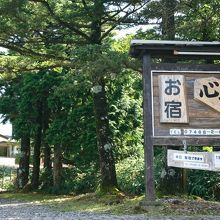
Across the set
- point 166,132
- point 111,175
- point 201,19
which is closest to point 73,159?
point 111,175

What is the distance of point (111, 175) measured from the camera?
1517 centimetres

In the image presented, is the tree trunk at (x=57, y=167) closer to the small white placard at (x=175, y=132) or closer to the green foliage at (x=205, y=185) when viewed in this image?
the green foliage at (x=205, y=185)

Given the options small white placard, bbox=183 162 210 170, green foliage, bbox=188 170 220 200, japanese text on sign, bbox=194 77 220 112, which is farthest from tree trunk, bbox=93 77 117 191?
small white placard, bbox=183 162 210 170

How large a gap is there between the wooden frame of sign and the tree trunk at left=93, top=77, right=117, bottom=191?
5.48 metres

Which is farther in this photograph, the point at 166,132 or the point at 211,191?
the point at 211,191

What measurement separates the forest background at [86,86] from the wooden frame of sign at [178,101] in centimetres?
188

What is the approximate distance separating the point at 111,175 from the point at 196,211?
5.30 metres

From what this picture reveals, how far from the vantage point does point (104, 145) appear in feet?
50.1

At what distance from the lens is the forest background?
1291 centimetres

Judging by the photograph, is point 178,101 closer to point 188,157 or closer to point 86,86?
point 188,157

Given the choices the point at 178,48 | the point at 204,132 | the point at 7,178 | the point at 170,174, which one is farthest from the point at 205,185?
the point at 7,178

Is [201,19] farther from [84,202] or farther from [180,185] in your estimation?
[84,202]

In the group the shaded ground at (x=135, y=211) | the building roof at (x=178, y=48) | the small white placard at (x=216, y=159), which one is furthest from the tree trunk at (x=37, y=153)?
the small white placard at (x=216, y=159)

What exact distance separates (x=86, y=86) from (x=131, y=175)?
5099 mm
